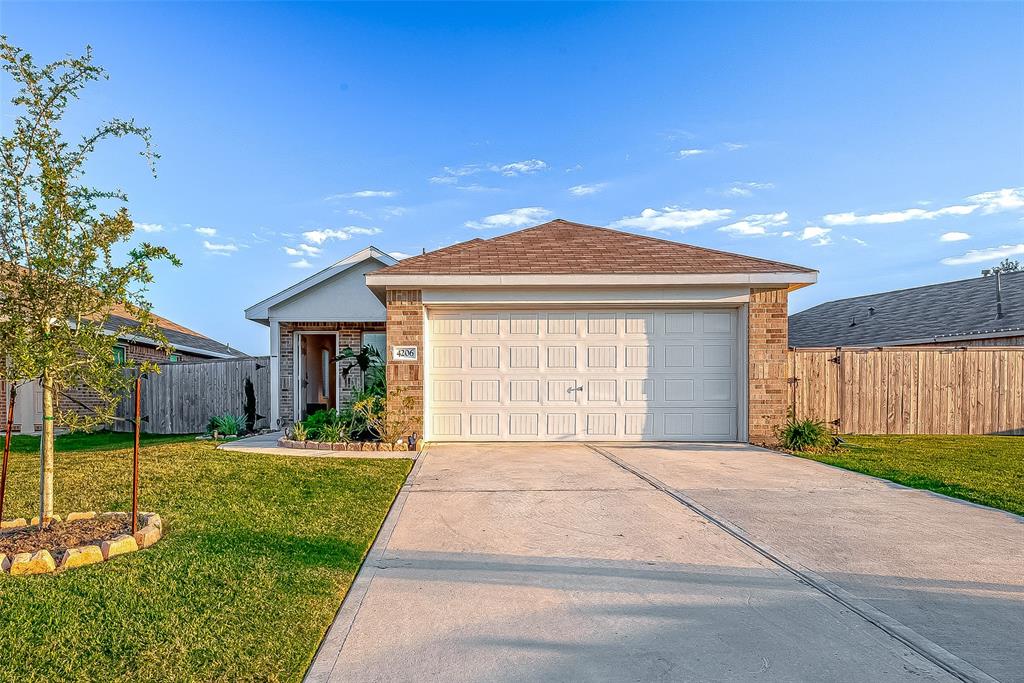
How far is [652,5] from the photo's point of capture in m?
11.9

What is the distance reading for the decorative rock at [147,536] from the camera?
4.47 m

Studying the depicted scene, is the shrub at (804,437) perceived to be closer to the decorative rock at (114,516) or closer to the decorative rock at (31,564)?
the decorative rock at (114,516)

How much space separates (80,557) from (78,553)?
1.3 inches

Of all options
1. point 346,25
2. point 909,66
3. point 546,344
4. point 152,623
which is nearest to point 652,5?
point 909,66

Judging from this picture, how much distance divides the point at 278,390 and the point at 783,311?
10826 mm

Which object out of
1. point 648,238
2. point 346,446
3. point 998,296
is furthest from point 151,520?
point 998,296

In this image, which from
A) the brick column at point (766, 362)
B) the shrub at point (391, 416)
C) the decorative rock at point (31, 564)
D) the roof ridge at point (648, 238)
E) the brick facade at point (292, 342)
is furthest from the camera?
the brick facade at point (292, 342)

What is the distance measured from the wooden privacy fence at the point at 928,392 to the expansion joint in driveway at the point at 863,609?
24.8 feet

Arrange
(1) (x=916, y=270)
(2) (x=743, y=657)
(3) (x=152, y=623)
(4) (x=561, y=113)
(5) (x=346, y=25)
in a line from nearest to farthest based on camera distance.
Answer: (2) (x=743, y=657) < (3) (x=152, y=623) < (5) (x=346, y=25) < (4) (x=561, y=113) < (1) (x=916, y=270)

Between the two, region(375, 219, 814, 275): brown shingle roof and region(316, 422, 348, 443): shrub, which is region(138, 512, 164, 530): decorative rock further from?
region(375, 219, 814, 275): brown shingle roof

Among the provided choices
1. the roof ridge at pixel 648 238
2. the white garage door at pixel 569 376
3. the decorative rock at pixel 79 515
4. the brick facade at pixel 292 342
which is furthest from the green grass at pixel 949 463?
the brick facade at pixel 292 342

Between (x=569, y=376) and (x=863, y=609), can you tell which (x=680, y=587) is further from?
(x=569, y=376)

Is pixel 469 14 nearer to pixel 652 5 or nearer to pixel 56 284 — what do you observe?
pixel 652 5

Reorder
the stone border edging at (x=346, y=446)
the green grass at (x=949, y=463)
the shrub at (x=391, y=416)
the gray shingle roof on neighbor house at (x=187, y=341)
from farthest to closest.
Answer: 1. the gray shingle roof on neighbor house at (x=187, y=341)
2. the shrub at (x=391, y=416)
3. the stone border edging at (x=346, y=446)
4. the green grass at (x=949, y=463)
